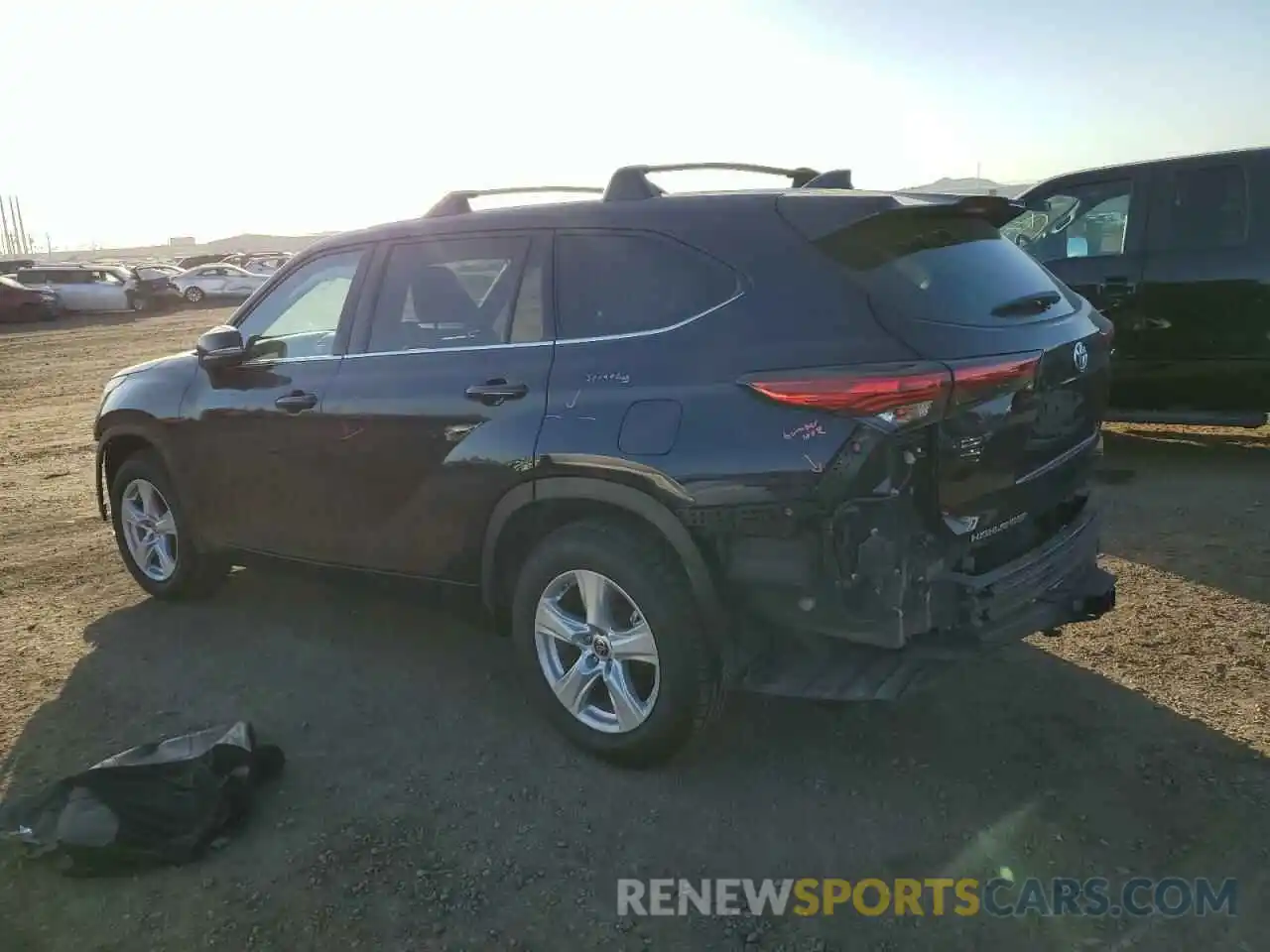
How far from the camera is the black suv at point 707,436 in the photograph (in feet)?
9.77

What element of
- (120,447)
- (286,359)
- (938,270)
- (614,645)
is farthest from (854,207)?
(120,447)

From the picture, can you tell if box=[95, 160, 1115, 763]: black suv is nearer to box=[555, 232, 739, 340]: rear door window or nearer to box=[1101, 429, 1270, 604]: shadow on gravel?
box=[555, 232, 739, 340]: rear door window

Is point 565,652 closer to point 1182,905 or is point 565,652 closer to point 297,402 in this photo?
point 297,402

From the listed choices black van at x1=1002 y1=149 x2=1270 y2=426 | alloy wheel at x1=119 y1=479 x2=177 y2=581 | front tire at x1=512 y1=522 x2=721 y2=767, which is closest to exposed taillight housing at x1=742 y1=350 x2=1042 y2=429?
front tire at x1=512 y1=522 x2=721 y2=767

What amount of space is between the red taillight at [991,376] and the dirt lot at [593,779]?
1.28 meters

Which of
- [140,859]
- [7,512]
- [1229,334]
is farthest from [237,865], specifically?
[1229,334]

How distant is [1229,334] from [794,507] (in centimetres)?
498

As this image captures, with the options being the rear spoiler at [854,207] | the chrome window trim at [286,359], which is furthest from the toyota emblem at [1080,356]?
the chrome window trim at [286,359]

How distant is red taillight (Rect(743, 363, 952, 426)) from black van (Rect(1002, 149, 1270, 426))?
13.5ft

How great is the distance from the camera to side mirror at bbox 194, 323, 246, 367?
4543 mm

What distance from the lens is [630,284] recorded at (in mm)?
3518

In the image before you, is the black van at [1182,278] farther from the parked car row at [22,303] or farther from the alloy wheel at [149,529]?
the parked car row at [22,303]

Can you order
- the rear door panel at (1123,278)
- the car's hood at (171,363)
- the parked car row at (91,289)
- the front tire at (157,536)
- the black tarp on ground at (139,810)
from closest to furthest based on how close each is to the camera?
the black tarp on ground at (139,810) → the car's hood at (171,363) → the front tire at (157,536) → the rear door panel at (1123,278) → the parked car row at (91,289)

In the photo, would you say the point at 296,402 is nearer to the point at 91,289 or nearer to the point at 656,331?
the point at 656,331
